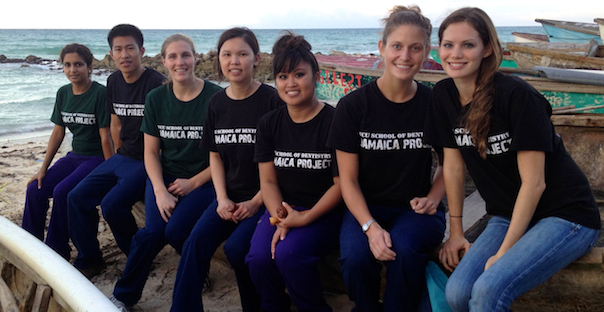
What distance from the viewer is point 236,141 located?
3100 millimetres

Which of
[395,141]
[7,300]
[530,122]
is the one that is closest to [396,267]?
[395,141]

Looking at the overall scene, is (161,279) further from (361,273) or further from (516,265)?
(516,265)

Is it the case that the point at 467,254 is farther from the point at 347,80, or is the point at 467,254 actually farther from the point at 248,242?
the point at 347,80

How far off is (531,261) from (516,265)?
73mm

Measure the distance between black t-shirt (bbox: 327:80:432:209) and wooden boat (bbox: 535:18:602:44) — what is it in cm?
1255

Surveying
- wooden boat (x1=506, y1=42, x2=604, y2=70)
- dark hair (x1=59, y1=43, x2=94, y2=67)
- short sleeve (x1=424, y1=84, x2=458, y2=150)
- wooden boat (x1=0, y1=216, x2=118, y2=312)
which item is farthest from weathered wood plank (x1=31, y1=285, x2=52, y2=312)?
wooden boat (x1=506, y1=42, x2=604, y2=70)

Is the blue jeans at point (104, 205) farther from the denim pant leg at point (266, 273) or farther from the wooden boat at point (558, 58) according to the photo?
the wooden boat at point (558, 58)

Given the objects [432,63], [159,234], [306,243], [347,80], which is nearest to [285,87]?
[306,243]

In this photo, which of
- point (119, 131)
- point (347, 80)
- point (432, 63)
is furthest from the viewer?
point (432, 63)

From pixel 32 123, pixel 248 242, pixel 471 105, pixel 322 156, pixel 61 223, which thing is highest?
pixel 471 105

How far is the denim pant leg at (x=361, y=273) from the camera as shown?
237 cm

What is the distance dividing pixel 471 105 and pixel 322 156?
34.8 inches

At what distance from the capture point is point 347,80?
8.22 m

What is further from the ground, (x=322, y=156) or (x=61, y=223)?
(x=322, y=156)
